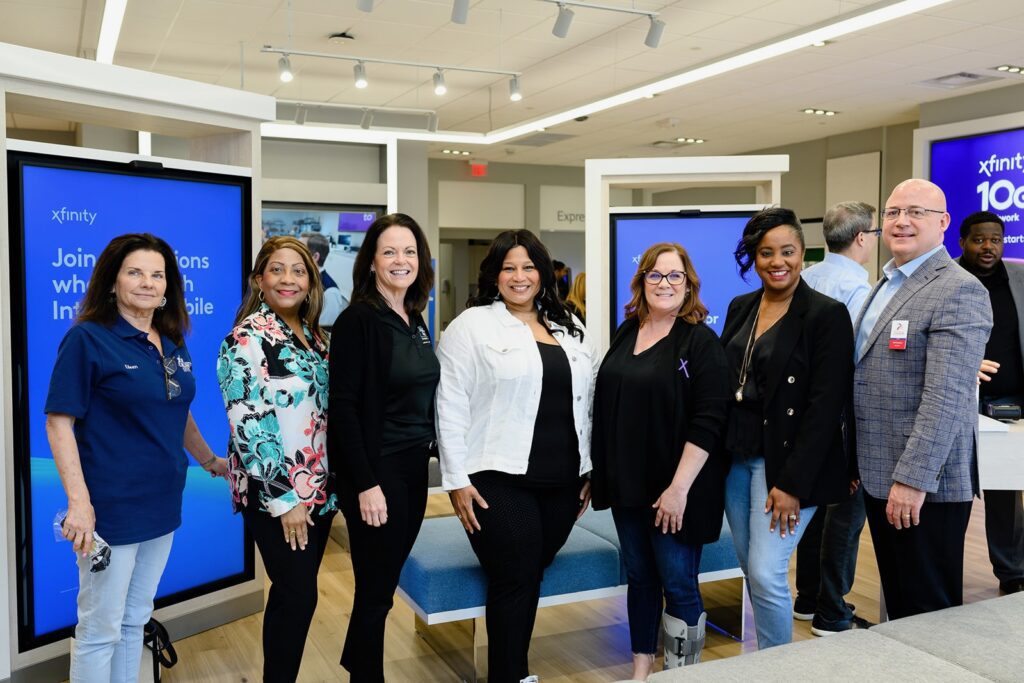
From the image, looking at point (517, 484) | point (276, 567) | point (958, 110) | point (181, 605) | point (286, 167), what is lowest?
point (181, 605)

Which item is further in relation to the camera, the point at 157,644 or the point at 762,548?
the point at 157,644

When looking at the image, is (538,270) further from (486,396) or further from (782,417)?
(782,417)

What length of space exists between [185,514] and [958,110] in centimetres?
940

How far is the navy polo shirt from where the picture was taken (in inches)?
92.7

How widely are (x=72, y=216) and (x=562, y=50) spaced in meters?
5.82

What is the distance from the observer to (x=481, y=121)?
11.8 metres

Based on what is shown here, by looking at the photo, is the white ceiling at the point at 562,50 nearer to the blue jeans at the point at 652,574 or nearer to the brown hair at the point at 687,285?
the brown hair at the point at 687,285

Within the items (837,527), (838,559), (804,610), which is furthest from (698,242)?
(804,610)

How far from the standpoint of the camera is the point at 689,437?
106 inches

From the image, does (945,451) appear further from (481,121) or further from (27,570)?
(481,121)

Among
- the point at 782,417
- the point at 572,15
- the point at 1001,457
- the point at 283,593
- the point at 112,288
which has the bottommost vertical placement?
the point at 283,593

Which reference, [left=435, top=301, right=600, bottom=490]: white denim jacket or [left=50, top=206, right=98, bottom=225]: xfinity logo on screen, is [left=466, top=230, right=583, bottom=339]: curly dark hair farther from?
[left=50, top=206, right=98, bottom=225]: xfinity logo on screen

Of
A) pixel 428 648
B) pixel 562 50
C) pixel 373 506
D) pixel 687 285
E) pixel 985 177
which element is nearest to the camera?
pixel 373 506

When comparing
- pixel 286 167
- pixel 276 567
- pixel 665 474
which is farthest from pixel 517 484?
pixel 286 167
